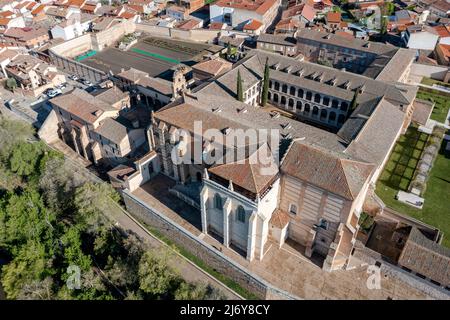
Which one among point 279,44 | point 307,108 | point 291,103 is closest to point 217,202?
point 307,108

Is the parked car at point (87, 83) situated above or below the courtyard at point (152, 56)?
below

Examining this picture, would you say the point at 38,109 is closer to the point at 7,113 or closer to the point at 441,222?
the point at 7,113

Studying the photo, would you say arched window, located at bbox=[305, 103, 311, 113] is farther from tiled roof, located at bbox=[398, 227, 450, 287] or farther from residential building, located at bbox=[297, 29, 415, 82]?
tiled roof, located at bbox=[398, 227, 450, 287]

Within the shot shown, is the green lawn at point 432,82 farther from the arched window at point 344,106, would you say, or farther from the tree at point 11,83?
the tree at point 11,83

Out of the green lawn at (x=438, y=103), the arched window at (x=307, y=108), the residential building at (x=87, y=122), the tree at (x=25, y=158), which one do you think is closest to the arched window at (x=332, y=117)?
the arched window at (x=307, y=108)

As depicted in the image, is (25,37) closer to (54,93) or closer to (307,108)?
(54,93)

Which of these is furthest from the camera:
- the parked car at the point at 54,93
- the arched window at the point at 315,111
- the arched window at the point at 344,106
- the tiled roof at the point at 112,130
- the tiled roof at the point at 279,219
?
the parked car at the point at 54,93

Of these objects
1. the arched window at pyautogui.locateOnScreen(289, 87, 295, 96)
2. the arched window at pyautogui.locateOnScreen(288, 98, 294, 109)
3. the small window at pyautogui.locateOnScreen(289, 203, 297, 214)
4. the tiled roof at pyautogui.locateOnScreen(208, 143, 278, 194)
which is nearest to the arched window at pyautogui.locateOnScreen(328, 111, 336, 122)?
the arched window at pyautogui.locateOnScreen(288, 98, 294, 109)
